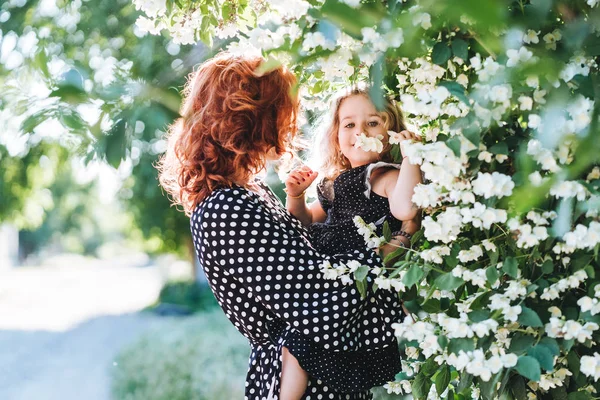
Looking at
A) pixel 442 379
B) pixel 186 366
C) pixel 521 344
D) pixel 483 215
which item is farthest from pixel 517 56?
pixel 186 366

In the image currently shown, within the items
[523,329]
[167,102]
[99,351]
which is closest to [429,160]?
[523,329]

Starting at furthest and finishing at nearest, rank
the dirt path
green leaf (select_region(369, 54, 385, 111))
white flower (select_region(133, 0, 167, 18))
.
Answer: the dirt path < white flower (select_region(133, 0, 167, 18)) < green leaf (select_region(369, 54, 385, 111))

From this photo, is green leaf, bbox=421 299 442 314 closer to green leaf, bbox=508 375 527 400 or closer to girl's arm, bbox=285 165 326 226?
green leaf, bbox=508 375 527 400

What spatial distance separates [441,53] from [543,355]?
1.67 ft

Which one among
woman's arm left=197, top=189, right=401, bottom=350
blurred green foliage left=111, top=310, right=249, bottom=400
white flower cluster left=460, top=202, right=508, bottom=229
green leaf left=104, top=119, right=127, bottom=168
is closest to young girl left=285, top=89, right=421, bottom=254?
woman's arm left=197, top=189, right=401, bottom=350

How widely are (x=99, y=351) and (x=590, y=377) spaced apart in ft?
29.0

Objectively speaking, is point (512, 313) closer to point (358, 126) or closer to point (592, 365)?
point (592, 365)

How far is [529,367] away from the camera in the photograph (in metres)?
1.15

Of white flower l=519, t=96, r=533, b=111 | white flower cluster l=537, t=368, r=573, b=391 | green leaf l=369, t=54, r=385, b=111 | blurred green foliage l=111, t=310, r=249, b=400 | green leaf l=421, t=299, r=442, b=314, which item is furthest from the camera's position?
blurred green foliage l=111, t=310, r=249, b=400

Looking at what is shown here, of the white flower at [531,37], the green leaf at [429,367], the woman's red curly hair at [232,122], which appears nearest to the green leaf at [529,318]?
the green leaf at [429,367]

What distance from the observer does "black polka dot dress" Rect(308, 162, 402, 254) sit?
165 cm

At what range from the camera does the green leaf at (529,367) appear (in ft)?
3.70

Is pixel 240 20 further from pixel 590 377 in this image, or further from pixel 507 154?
pixel 590 377

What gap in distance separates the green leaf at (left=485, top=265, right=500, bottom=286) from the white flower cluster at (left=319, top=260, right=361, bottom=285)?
0.29 metres
